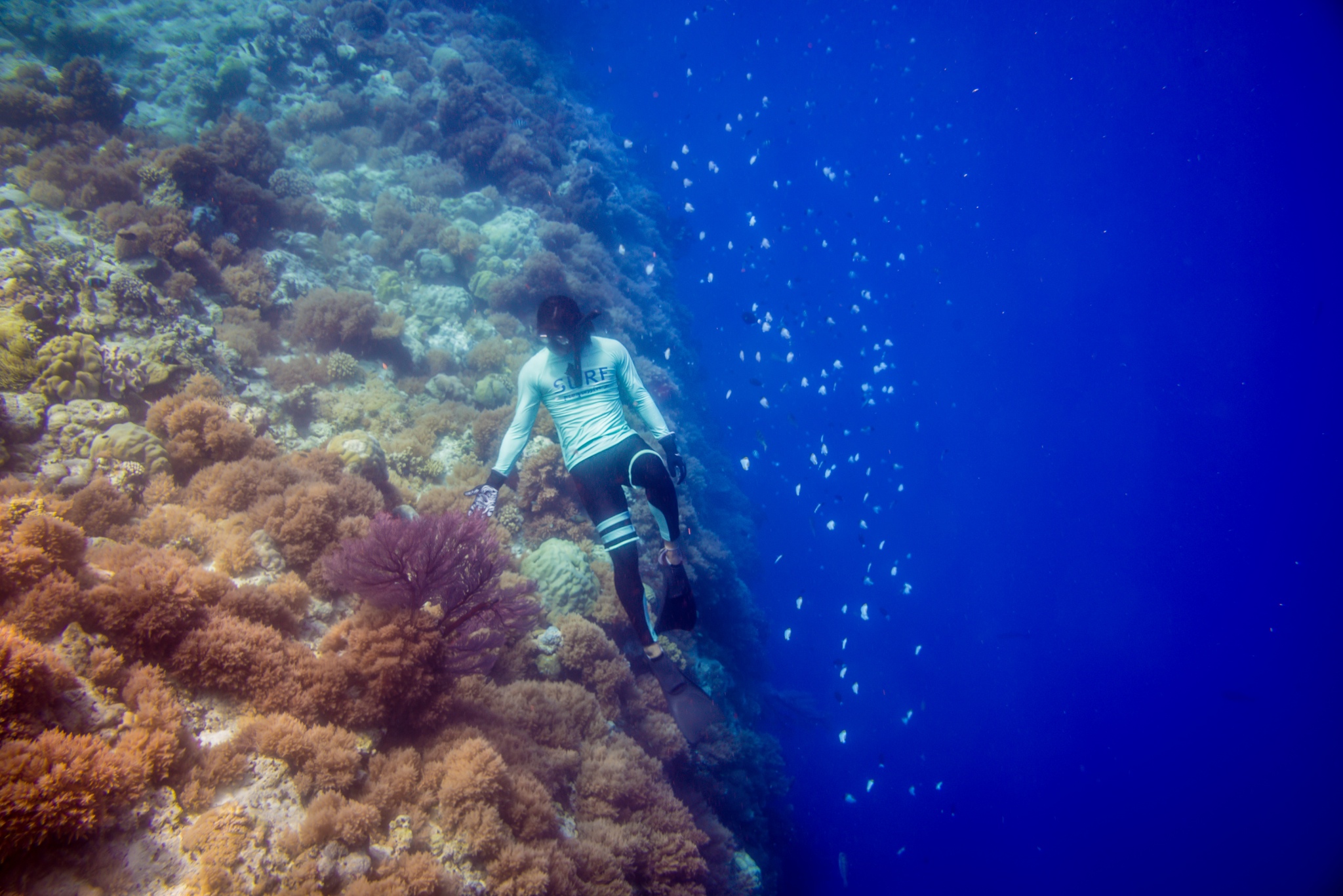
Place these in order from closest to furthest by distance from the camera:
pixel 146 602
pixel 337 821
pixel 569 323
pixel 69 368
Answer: pixel 337 821, pixel 146 602, pixel 69 368, pixel 569 323

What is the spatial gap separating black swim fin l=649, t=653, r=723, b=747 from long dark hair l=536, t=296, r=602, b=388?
2.93m

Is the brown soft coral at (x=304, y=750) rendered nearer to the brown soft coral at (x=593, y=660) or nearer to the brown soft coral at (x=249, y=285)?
the brown soft coral at (x=593, y=660)

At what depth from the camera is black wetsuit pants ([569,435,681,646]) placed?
472 centimetres

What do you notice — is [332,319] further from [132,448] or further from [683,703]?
[683,703]

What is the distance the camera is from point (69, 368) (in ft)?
14.4

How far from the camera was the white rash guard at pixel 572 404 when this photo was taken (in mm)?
4855

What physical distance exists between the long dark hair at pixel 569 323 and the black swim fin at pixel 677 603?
6.69ft

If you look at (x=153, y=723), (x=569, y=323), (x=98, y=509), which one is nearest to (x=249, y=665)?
(x=153, y=723)

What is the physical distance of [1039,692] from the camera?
198 ft

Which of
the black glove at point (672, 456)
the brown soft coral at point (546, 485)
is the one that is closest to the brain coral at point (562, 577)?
the brown soft coral at point (546, 485)

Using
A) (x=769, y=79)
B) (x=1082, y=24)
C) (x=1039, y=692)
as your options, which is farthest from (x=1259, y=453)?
(x=769, y=79)

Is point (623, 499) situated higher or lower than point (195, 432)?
lower

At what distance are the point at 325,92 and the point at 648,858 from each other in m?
18.2

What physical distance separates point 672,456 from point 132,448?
15.0 feet
